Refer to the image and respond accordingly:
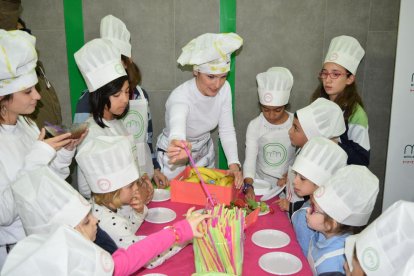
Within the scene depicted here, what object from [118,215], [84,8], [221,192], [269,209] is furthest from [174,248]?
[84,8]

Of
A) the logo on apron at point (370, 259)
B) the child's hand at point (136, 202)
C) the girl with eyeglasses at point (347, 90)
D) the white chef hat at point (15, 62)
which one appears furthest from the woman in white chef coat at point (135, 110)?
the logo on apron at point (370, 259)

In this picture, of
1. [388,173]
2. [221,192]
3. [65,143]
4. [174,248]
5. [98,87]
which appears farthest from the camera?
[388,173]

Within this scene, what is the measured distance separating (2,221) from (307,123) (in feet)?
5.72

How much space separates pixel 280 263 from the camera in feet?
5.35

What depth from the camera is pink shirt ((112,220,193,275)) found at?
4.71 ft

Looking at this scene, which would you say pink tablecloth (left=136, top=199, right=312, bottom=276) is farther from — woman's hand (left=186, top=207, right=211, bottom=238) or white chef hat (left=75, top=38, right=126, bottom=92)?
white chef hat (left=75, top=38, right=126, bottom=92)

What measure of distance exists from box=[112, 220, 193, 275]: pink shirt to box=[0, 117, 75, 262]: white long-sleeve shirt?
610mm

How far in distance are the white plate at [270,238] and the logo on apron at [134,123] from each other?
1282mm

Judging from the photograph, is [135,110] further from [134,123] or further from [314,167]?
[314,167]

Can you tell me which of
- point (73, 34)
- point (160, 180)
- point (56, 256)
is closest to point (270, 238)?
point (160, 180)

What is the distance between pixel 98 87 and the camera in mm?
2246

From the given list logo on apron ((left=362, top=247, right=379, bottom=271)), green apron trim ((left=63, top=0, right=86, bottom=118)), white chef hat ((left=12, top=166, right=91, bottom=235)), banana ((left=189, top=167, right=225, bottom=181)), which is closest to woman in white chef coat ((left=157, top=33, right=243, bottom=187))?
banana ((left=189, top=167, right=225, bottom=181))

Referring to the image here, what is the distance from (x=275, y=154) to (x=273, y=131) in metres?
0.17

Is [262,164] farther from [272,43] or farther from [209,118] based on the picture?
[272,43]
